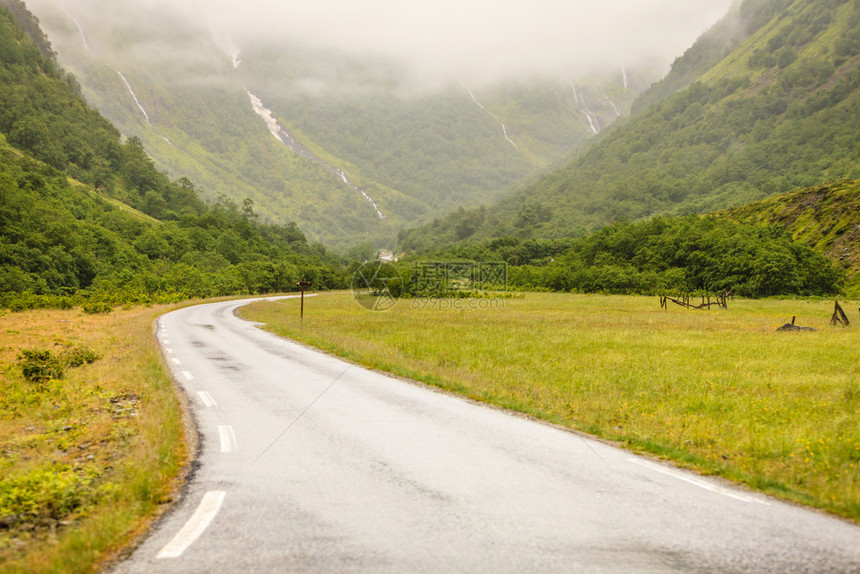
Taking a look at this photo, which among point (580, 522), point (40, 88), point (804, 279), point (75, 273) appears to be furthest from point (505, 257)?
point (40, 88)

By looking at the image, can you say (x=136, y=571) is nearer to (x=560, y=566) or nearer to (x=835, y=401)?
(x=560, y=566)

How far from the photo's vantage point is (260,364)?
18266 mm

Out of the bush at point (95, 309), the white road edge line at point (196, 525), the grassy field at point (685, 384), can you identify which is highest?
the bush at point (95, 309)

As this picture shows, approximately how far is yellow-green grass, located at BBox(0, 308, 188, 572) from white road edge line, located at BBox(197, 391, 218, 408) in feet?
2.15

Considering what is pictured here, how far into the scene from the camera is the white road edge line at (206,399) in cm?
1198

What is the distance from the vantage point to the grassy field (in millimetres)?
8758

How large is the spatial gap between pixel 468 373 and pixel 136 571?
1350 cm

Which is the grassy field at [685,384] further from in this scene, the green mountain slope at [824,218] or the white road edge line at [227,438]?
the green mountain slope at [824,218]

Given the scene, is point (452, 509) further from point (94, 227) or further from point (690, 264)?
point (94, 227)

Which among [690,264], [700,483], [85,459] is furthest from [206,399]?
[690,264]

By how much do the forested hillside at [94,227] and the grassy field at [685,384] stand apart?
4570cm

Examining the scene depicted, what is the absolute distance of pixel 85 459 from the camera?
8180 millimetres

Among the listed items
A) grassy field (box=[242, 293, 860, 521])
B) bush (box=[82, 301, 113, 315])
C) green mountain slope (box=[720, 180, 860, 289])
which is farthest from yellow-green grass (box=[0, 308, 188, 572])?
green mountain slope (box=[720, 180, 860, 289])

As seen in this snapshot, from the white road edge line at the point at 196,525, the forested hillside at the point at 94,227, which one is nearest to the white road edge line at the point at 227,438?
the white road edge line at the point at 196,525
